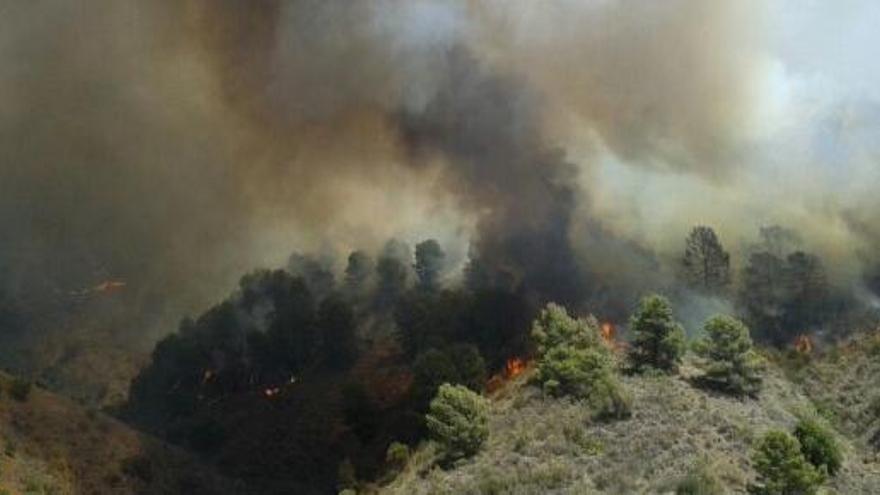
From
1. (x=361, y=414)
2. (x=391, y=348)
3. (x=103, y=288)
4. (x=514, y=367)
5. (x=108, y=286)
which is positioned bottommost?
(x=361, y=414)

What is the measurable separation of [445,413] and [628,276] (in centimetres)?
4795

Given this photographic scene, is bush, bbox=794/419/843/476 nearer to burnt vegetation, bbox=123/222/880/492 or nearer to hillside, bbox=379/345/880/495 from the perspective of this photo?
hillside, bbox=379/345/880/495

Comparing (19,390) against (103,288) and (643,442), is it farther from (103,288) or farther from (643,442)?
(103,288)

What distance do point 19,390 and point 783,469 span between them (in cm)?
6525

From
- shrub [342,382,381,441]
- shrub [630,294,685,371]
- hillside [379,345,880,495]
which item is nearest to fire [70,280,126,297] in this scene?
shrub [342,382,381,441]

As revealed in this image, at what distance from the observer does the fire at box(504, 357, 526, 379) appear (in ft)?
316

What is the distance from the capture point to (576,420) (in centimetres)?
6575

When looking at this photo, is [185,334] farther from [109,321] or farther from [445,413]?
[445,413]

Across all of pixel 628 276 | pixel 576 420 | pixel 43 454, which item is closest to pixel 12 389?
pixel 43 454

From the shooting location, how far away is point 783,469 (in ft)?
168

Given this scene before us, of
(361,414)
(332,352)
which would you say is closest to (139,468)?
(361,414)

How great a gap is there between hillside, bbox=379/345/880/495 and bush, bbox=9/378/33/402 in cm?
3593

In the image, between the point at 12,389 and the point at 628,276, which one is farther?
the point at 628,276

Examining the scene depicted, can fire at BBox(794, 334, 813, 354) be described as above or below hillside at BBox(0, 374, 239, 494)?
above
